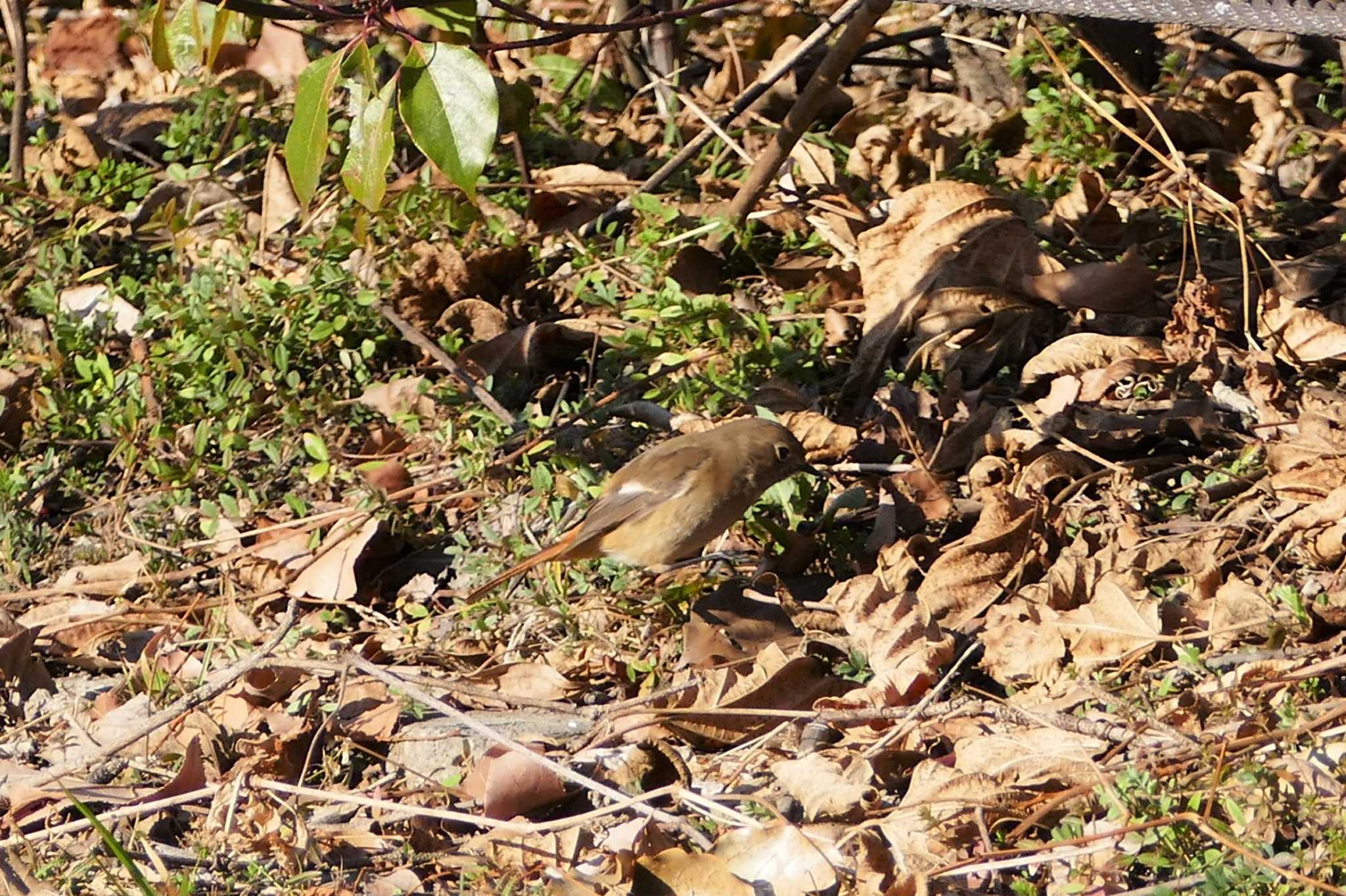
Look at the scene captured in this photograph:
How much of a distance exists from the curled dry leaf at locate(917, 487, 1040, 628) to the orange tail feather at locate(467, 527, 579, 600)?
1.07 meters

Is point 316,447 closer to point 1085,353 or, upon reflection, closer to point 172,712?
point 172,712

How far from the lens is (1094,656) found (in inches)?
160

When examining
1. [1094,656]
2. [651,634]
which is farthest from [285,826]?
[1094,656]

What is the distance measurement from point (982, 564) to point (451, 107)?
2.13m

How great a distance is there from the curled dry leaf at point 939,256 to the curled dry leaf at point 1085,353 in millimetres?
324

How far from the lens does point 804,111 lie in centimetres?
559

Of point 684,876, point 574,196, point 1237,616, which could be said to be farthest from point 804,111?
point 684,876

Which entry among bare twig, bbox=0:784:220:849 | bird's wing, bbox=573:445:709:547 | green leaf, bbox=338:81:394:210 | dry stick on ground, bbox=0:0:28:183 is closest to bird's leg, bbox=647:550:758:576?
bird's wing, bbox=573:445:709:547

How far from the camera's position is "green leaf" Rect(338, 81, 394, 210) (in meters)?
3.28

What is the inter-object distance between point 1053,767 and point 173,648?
2821 mm

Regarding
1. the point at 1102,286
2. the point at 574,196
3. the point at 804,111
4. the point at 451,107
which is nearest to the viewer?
the point at 451,107

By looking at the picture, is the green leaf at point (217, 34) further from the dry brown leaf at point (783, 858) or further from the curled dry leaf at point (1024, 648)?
the curled dry leaf at point (1024, 648)

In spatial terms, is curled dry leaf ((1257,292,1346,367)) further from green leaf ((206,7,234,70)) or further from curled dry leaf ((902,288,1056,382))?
green leaf ((206,7,234,70))

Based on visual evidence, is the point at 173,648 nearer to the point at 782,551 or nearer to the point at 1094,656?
the point at 782,551
